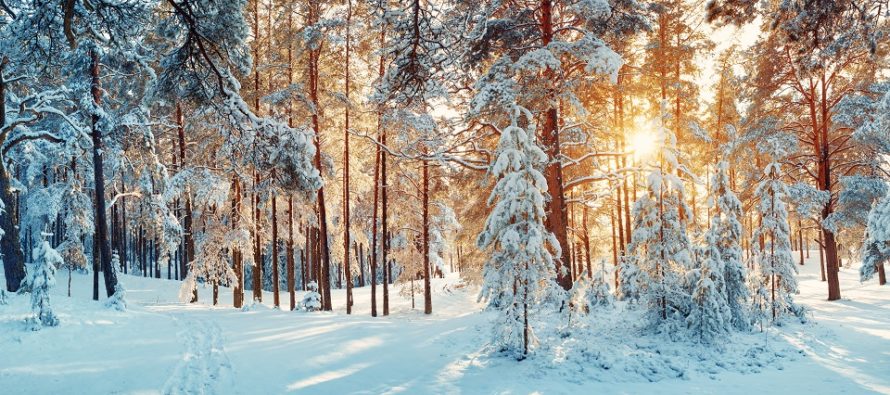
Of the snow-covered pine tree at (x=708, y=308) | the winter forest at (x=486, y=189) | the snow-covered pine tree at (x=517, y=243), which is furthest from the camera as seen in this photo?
the snow-covered pine tree at (x=708, y=308)

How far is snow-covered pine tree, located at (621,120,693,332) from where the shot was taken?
9.66 metres

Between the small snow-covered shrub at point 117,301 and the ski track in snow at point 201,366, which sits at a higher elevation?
the small snow-covered shrub at point 117,301

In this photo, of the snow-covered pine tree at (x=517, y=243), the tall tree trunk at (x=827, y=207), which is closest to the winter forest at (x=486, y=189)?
the snow-covered pine tree at (x=517, y=243)

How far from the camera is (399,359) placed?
9.16m

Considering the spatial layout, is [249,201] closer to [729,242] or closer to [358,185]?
[358,185]

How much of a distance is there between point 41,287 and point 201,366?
4822 millimetres

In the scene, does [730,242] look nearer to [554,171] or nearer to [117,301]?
[554,171]

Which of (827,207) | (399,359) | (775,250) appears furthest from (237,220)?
(827,207)

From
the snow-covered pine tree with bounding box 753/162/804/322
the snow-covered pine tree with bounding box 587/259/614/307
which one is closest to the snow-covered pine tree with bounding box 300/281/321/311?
the snow-covered pine tree with bounding box 587/259/614/307

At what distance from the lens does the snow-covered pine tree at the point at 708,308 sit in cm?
909

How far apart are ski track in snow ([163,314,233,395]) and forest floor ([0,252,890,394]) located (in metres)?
0.02

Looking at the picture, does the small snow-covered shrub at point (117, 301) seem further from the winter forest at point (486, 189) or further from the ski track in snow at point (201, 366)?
the ski track in snow at point (201, 366)

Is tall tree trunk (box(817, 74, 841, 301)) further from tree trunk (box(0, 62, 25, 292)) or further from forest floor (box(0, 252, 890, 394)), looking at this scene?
tree trunk (box(0, 62, 25, 292))

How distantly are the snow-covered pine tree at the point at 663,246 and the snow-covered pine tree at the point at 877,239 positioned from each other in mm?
3159
